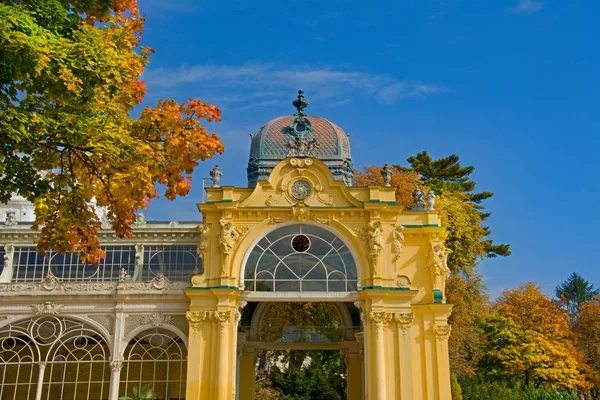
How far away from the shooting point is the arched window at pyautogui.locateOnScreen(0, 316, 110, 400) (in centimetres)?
2641

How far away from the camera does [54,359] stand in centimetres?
2694

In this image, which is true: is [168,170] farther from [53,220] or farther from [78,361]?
[78,361]

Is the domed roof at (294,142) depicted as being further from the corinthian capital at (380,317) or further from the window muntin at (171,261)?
the corinthian capital at (380,317)

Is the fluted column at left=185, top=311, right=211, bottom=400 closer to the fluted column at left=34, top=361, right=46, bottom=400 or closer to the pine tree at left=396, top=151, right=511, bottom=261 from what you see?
the fluted column at left=34, top=361, right=46, bottom=400

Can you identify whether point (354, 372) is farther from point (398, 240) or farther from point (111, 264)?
point (111, 264)

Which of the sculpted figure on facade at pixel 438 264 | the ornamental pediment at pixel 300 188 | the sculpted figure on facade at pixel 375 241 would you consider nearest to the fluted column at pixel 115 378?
the ornamental pediment at pixel 300 188

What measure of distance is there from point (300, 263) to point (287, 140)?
21.9 ft

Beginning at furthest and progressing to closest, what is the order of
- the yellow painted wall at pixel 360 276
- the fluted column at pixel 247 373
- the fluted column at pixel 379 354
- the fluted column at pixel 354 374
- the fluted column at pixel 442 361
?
the fluted column at pixel 247 373, the fluted column at pixel 354 374, the fluted column at pixel 442 361, the yellow painted wall at pixel 360 276, the fluted column at pixel 379 354

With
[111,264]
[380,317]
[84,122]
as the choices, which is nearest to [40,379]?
[111,264]

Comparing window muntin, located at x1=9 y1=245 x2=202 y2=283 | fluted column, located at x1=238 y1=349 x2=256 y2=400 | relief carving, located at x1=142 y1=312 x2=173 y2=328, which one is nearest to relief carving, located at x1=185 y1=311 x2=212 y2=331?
relief carving, located at x1=142 y1=312 x2=173 y2=328

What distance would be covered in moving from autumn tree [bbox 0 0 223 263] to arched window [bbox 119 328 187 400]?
14.5 meters

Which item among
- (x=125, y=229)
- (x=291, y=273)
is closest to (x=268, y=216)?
(x=291, y=273)

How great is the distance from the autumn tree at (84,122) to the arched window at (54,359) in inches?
591

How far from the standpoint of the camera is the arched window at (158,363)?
2656cm
